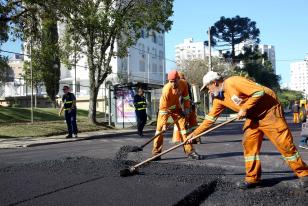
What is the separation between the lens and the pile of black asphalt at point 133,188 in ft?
17.0

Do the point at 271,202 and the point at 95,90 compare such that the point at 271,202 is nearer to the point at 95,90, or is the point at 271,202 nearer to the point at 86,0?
the point at 86,0

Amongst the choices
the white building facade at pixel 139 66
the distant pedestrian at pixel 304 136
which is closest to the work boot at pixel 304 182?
the distant pedestrian at pixel 304 136

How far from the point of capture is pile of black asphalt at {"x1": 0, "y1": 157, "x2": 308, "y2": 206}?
A: 17.0ft

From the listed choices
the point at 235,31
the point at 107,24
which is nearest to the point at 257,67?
the point at 235,31

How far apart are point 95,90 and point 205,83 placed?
56.6ft

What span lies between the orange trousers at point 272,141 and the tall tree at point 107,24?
1502 centimetres

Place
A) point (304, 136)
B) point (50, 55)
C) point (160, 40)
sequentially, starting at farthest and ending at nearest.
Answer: point (160, 40), point (50, 55), point (304, 136)

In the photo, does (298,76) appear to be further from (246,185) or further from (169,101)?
(246,185)

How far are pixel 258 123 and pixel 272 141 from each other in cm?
30

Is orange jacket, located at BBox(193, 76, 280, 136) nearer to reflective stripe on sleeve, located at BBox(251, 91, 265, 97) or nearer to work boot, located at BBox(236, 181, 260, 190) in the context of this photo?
reflective stripe on sleeve, located at BBox(251, 91, 265, 97)

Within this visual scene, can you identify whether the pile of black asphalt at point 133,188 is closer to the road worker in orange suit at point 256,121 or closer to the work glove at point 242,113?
the road worker in orange suit at point 256,121

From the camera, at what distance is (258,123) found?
19.4 ft

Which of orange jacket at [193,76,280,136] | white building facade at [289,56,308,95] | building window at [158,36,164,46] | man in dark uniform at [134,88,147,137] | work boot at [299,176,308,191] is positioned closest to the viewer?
work boot at [299,176,308,191]

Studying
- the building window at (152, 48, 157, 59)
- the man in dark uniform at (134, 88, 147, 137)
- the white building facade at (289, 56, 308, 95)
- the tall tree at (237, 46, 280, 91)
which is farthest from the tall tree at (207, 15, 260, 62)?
the white building facade at (289, 56, 308, 95)
